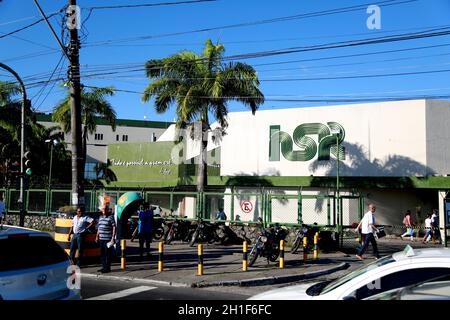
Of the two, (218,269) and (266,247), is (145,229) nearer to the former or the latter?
(218,269)

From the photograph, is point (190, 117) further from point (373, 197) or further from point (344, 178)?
point (373, 197)

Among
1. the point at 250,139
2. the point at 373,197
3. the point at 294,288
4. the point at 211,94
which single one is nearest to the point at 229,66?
the point at 211,94

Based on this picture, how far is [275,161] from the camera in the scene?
1214 inches

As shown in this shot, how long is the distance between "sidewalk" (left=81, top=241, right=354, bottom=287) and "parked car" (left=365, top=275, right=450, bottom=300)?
7.13 metres

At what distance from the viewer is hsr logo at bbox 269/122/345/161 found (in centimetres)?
2903

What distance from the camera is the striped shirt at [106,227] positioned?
12477 mm

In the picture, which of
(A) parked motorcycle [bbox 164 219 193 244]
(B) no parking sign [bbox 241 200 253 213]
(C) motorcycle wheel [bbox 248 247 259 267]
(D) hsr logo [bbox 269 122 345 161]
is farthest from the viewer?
(D) hsr logo [bbox 269 122 345 161]

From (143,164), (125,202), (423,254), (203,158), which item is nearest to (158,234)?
(203,158)

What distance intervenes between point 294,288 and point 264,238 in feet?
26.7

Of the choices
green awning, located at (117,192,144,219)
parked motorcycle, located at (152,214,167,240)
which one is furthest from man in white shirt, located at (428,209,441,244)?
green awning, located at (117,192,144,219)

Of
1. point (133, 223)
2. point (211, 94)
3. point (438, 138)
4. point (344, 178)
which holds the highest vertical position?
point (211, 94)

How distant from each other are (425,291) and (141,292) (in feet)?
23.6

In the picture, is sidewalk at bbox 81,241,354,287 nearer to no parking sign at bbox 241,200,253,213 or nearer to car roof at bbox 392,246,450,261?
no parking sign at bbox 241,200,253,213

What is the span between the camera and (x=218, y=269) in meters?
13.3
